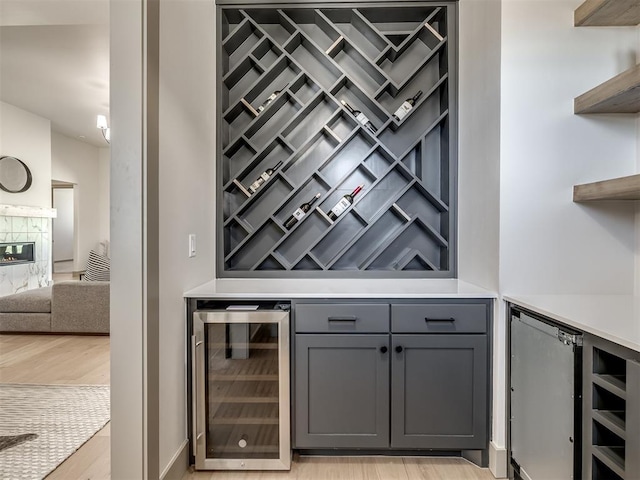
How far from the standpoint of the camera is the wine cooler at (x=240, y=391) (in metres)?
1.89

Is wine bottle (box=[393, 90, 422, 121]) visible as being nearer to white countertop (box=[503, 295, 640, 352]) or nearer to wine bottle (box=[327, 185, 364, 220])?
wine bottle (box=[327, 185, 364, 220])

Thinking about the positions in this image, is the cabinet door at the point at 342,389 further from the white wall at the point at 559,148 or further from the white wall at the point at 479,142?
the white wall at the point at 559,148

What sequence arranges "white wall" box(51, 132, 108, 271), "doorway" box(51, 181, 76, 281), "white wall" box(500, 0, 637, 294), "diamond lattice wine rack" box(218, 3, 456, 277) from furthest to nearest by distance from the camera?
"doorway" box(51, 181, 76, 281) → "white wall" box(51, 132, 108, 271) → "diamond lattice wine rack" box(218, 3, 456, 277) → "white wall" box(500, 0, 637, 294)

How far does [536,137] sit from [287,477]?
7.03 ft

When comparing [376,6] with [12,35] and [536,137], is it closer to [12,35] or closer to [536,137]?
[536,137]

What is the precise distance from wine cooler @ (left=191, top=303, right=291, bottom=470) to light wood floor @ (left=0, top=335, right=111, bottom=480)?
601 millimetres

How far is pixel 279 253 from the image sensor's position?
102 inches

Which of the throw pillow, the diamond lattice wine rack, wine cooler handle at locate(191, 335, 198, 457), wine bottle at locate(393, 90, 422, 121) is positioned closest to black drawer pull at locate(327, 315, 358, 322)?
the diamond lattice wine rack

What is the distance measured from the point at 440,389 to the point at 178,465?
1.38m

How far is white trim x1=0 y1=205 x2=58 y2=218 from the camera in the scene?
5.40 meters

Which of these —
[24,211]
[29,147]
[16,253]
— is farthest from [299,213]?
[29,147]

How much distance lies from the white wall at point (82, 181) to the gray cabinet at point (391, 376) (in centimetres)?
784

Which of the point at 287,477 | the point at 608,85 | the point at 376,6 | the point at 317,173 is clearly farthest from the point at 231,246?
the point at 608,85

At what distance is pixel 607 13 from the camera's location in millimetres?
1695
